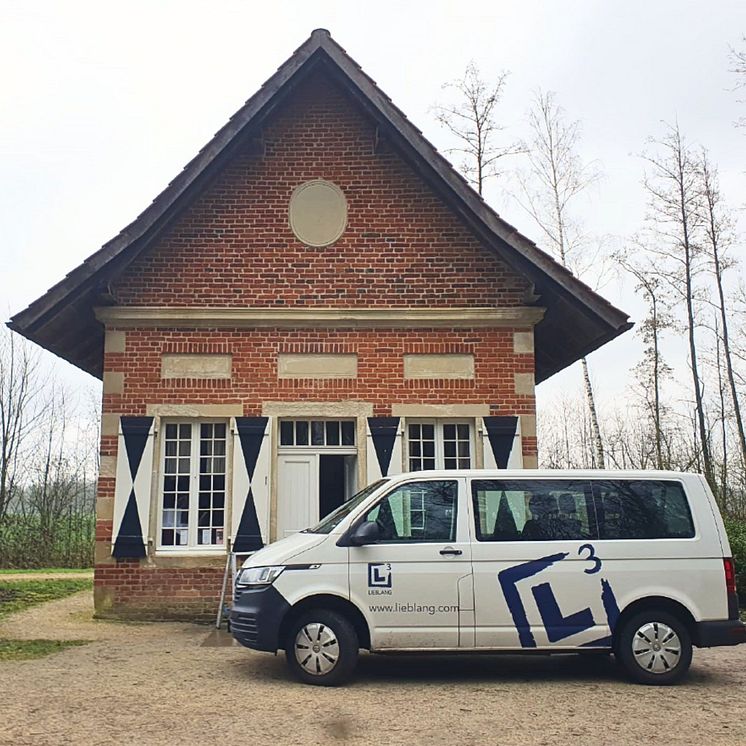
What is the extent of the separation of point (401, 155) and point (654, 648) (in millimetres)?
7592

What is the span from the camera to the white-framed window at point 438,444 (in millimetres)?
11664

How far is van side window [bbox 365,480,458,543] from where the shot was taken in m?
7.62

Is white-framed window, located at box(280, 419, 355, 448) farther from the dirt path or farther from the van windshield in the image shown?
the dirt path

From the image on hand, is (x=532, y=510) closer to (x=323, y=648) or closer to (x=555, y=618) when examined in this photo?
(x=555, y=618)

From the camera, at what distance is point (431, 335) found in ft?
38.7

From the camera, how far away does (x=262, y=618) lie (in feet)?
24.3

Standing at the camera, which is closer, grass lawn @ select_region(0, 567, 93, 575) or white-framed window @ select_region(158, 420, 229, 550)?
white-framed window @ select_region(158, 420, 229, 550)

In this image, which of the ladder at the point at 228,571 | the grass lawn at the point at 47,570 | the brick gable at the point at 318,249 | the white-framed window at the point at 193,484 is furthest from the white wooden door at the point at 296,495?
the grass lawn at the point at 47,570

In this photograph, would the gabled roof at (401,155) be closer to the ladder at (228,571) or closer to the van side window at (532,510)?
the ladder at (228,571)

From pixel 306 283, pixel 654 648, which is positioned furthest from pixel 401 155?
pixel 654 648

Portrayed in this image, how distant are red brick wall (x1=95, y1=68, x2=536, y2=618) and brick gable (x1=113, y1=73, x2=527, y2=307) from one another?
0.7 inches

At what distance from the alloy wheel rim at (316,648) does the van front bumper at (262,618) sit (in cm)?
21

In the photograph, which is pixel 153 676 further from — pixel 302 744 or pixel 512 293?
pixel 512 293

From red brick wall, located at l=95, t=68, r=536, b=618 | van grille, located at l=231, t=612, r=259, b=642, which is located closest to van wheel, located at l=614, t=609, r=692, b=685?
van grille, located at l=231, t=612, r=259, b=642
